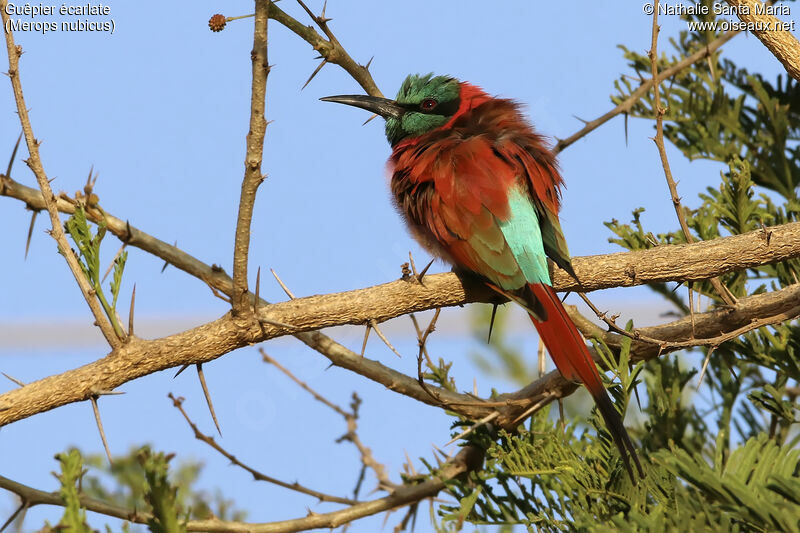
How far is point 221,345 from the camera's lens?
240 cm

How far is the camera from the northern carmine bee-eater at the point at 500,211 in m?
2.76

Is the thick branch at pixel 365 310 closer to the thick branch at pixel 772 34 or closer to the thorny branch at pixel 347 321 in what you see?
the thorny branch at pixel 347 321

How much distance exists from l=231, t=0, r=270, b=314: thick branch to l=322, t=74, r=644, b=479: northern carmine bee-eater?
3.03ft

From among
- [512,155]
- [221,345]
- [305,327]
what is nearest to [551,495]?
[305,327]

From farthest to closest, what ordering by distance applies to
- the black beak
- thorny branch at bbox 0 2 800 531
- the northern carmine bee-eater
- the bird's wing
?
1. the black beak
2. the bird's wing
3. the northern carmine bee-eater
4. thorny branch at bbox 0 2 800 531

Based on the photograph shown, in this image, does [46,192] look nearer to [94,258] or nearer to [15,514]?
[94,258]

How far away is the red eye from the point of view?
13.2 feet

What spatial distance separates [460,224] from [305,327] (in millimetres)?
781

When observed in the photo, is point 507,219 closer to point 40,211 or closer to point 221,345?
point 221,345

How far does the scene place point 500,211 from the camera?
9.89 feet

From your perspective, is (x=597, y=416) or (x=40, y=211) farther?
(x=40, y=211)

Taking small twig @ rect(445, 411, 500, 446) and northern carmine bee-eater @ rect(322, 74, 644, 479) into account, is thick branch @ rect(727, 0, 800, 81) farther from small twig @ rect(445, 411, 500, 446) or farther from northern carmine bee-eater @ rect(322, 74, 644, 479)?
small twig @ rect(445, 411, 500, 446)

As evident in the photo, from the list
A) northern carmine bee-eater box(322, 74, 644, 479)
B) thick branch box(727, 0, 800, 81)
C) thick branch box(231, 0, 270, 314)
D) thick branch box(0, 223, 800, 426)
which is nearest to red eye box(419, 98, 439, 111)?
northern carmine bee-eater box(322, 74, 644, 479)

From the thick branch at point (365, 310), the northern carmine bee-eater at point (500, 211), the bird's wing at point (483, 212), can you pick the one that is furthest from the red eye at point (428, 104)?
the thick branch at point (365, 310)
